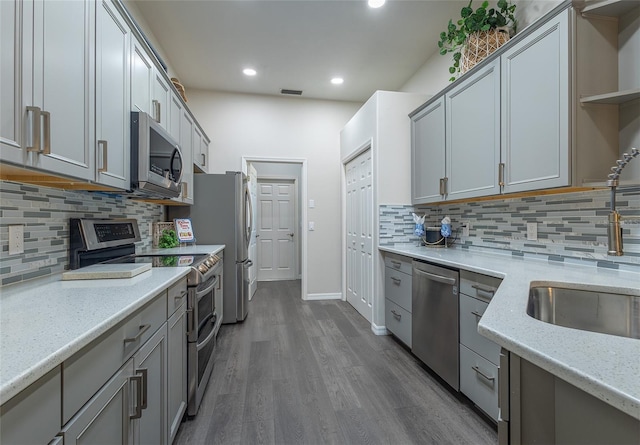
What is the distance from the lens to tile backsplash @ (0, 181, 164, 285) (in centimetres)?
118

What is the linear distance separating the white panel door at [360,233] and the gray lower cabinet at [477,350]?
137 cm

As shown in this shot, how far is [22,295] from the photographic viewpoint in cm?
105

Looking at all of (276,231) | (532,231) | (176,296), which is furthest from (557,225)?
(276,231)

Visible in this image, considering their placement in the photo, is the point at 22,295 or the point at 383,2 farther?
the point at 383,2

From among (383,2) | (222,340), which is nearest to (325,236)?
(222,340)

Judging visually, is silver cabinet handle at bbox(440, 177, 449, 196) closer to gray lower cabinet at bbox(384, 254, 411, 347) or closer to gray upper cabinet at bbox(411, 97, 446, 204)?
gray upper cabinet at bbox(411, 97, 446, 204)

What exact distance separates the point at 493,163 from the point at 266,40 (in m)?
2.45

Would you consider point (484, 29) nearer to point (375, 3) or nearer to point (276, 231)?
point (375, 3)

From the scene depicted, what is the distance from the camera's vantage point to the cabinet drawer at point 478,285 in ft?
5.12

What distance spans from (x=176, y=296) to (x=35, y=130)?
0.90m

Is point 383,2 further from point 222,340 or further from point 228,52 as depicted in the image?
point 222,340

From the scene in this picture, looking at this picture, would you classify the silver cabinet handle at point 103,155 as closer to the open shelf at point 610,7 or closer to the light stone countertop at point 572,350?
the light stone countertop at point 572,350

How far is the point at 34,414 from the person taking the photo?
0.57 m

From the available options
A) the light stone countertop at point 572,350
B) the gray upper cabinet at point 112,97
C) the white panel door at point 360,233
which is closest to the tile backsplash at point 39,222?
the gray upper cabinet at point 112,97
